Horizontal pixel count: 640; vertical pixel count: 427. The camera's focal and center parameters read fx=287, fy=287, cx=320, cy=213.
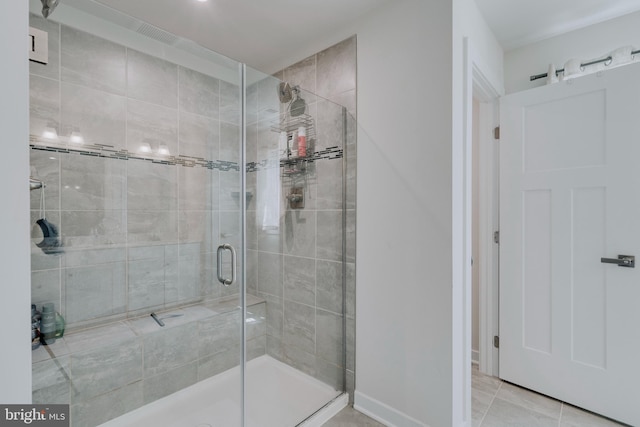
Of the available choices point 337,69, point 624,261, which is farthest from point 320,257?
point 624,261

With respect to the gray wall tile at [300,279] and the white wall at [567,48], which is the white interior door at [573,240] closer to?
the white wall at [567,48]

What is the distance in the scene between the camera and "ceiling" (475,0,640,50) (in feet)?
5.91

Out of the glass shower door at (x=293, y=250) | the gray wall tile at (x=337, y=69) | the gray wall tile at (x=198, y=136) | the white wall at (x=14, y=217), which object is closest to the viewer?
the white wall at (x=14, y=217)

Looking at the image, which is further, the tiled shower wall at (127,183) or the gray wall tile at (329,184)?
the gray wall tile at (329,184)

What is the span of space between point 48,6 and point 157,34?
549 millimetres

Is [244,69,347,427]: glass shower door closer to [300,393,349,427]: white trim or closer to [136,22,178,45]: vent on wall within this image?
[300,393,349,427]: white trim

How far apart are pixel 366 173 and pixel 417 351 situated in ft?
3.61

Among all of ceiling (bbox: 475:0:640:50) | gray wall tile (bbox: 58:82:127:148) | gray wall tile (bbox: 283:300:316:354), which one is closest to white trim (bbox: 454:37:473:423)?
ceiling (bbox: 475:0:640:50)

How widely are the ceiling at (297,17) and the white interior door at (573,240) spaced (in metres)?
0.43

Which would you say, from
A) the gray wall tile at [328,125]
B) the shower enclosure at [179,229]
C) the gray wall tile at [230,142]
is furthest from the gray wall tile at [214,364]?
the gray wall tile at [328,125]

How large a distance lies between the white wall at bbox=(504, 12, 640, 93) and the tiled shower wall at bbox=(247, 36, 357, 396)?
142 centimetres

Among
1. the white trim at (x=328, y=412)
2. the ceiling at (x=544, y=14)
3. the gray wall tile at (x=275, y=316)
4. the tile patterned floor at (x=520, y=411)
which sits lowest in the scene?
the tile patterned floor at (x=520, y=411)

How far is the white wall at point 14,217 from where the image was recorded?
36 centimetres

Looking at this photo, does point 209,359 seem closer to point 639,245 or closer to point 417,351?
point 417,351
